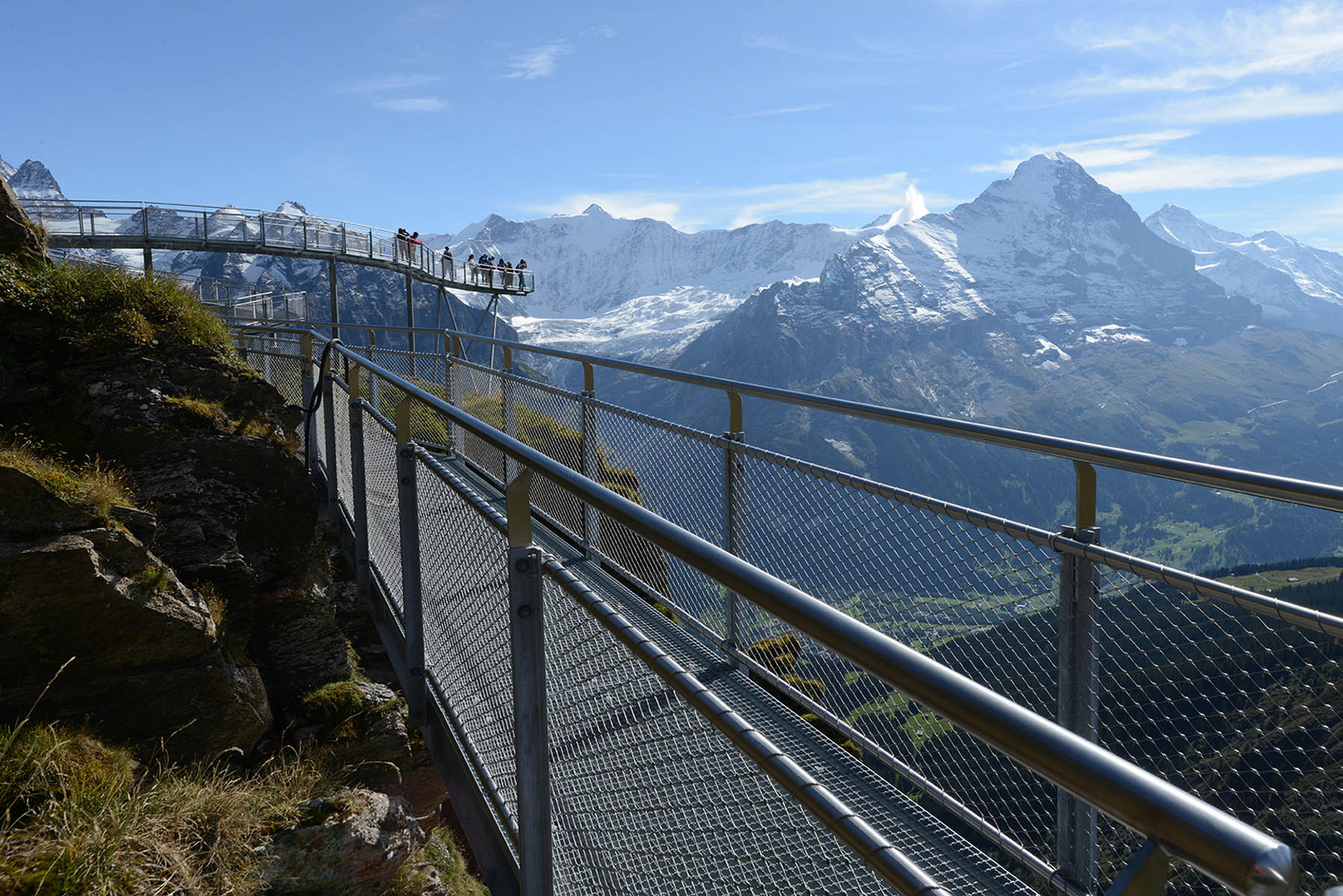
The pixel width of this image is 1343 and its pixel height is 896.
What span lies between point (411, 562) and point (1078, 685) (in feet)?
9.58

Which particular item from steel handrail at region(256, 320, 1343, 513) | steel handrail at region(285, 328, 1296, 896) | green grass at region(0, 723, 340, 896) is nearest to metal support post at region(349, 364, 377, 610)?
green grass at region(0, 723, 340, 896)

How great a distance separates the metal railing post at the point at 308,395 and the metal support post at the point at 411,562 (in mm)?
4336

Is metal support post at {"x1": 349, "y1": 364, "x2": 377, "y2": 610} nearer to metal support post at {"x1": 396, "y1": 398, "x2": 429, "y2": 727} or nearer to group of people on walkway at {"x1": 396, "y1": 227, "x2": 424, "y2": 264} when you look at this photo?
metal support post at {"x1": 396, "y1": 398, "x2": 429, "y2": 727}

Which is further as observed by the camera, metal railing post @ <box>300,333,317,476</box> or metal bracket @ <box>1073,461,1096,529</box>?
metal railing post @ <box>300,333,317,476</box>

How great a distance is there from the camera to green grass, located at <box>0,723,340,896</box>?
325 centimetres

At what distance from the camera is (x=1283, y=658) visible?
3.00 meters

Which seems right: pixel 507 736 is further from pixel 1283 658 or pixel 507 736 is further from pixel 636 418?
pixel 636 418

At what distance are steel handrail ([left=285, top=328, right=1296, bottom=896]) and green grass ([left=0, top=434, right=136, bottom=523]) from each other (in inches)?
180

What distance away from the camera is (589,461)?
6.93 metres

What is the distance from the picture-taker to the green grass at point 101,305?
6.91 metres

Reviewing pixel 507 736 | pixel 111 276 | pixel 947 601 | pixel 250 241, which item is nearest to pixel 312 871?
pixel 507 736

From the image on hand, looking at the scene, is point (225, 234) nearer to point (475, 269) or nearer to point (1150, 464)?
point (475, 269)

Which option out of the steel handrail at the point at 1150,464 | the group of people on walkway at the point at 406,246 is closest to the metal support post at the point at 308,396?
the steel handrail at the point at 1150,464

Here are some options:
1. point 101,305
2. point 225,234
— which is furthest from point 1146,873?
point 225,234
